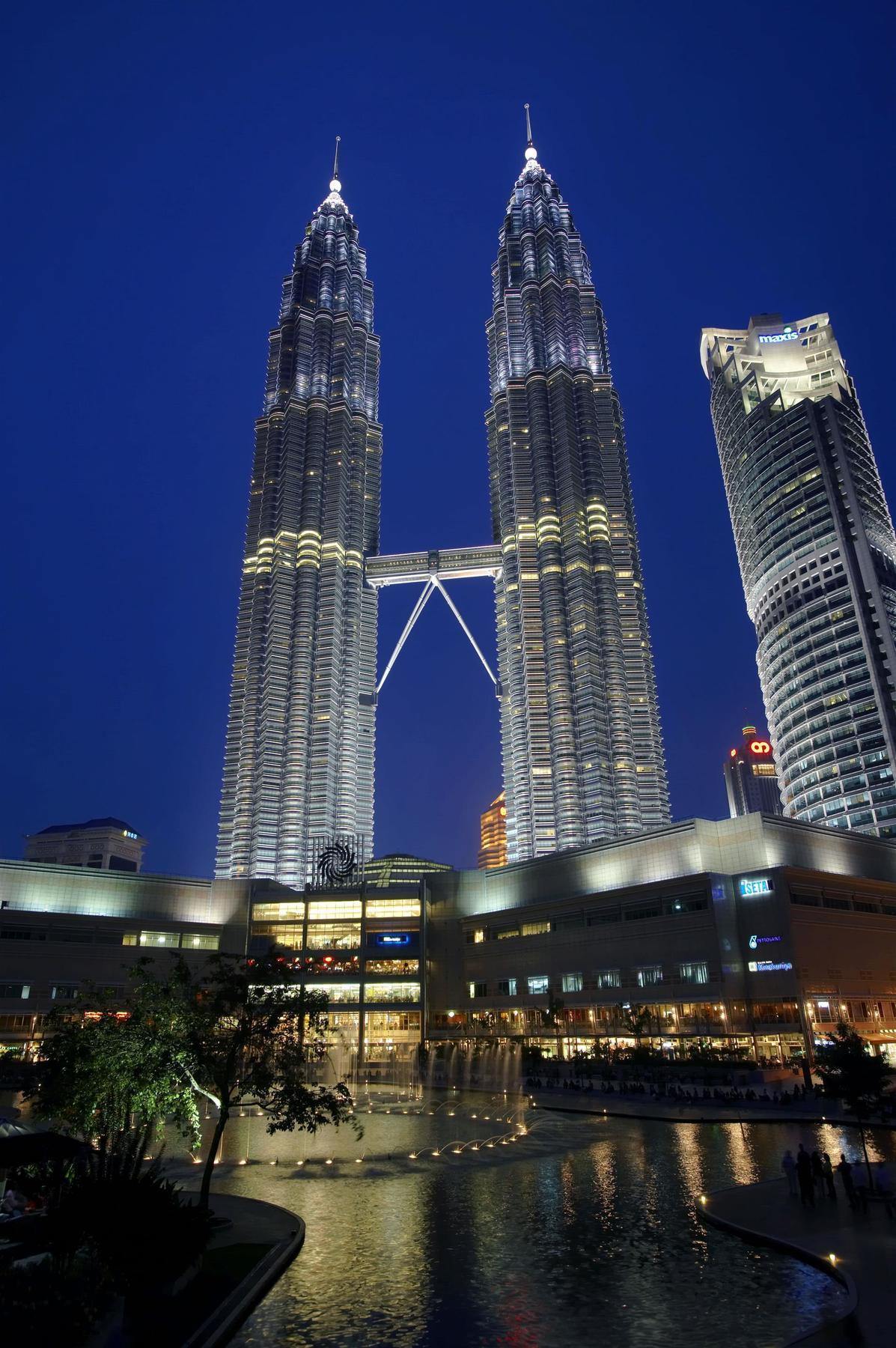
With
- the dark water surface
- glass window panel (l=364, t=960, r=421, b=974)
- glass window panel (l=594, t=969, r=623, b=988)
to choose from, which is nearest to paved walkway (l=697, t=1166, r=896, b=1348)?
the dark water surface

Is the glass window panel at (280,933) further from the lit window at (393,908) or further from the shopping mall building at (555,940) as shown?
the lit window at (393,908)

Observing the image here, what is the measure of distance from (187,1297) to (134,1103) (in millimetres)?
9216

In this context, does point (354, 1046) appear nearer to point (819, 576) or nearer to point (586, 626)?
point (586, 626)

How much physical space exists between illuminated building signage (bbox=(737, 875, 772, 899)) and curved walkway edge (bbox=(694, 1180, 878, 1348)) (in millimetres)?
73341

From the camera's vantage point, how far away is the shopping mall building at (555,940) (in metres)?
99.4

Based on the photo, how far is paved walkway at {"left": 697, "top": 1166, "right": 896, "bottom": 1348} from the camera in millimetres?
17703

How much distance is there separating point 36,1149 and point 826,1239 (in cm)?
→ 2184

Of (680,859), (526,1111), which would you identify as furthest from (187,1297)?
(680,859)

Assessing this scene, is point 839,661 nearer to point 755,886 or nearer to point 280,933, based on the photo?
point 755,886

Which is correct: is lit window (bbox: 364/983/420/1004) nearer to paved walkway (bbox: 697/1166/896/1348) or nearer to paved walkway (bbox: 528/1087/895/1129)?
paved walkway (bbox: 528/1087/895/1129)

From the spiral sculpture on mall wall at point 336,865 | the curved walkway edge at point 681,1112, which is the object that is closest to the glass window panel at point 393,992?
the spiral sculpture on mall wall at point 336,865

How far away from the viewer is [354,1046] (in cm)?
13412

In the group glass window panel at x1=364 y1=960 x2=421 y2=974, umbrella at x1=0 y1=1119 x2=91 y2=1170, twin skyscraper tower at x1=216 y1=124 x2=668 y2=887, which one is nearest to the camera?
umbrella at x1=0 y1=1119 x2=91 y2=1170

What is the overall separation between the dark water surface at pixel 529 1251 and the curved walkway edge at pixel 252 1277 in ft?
1.13
